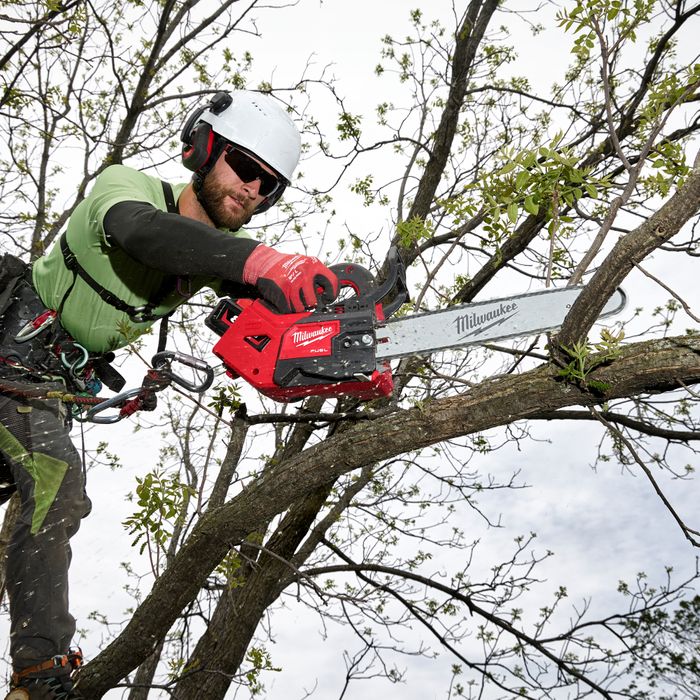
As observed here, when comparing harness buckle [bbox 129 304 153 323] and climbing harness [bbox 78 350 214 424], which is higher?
harness buckle [bbox 129 304 153 323]

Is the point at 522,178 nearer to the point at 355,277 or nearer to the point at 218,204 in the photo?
the point at 355,277

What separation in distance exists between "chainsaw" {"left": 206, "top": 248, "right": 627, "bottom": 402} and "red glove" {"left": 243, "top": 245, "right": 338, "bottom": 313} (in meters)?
0.15

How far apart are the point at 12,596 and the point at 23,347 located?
3.01ft

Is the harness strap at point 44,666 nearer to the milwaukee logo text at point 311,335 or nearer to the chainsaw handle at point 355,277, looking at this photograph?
the milwaukee logo text at point 311,335

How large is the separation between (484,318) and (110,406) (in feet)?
4.60

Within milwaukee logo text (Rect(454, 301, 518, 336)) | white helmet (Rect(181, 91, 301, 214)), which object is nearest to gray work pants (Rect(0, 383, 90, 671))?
white helmet (Rect(181, 91, 301, 214))

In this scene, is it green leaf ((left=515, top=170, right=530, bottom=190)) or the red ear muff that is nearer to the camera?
green leaf ((left=515, top=170, right=530, bottom=190))

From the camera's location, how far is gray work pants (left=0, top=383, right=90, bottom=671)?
6.99 ft

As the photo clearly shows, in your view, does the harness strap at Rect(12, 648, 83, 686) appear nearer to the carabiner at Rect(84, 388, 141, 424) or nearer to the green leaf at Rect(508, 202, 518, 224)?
the carabiner at Rect(84, 388, 141, 424)

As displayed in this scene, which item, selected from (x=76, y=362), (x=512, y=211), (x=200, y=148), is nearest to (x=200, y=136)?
(x=200, y=148)

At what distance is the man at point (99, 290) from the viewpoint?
211cm

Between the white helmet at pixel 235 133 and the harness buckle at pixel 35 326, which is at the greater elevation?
the white helmet at pixel 235 133

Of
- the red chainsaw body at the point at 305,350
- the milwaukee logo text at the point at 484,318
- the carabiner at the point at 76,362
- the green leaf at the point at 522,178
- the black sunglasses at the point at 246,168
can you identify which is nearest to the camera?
the green leaf at the point at 522,178

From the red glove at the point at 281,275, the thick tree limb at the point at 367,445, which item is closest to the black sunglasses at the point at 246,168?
the red glove at the point at 281,275
